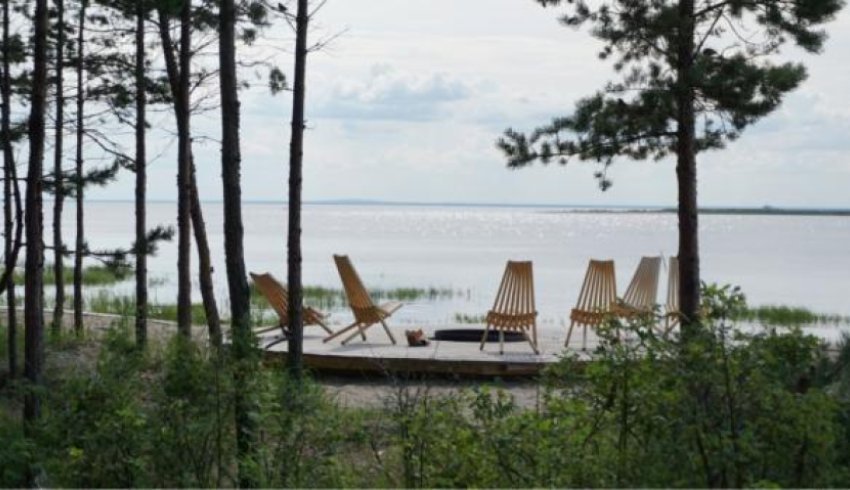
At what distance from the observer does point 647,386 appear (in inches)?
143

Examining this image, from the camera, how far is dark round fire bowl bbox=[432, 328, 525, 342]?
1274 cm

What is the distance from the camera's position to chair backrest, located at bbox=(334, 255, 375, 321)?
1130 cm

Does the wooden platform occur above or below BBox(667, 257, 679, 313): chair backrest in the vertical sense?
below

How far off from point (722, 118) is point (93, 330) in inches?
315

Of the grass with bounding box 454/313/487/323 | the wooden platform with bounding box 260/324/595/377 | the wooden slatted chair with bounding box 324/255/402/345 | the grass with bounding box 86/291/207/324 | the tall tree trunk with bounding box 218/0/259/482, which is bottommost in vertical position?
the grass with bounding box 454/313/487/323

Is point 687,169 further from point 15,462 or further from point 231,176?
point 15,462

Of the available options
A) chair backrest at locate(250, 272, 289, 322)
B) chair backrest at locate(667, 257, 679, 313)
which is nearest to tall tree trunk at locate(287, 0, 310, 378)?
chair backrest at locate(250, 272, 289, 322)

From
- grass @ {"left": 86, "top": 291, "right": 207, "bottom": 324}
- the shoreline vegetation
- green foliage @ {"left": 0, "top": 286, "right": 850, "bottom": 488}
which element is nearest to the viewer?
green foliage @ {"left": 0, "top": 286, "right": 850, "bottom": 488}

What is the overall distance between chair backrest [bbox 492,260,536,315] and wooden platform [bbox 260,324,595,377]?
1.57 feet

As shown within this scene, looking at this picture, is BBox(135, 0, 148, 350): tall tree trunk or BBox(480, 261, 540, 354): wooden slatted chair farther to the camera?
BBox(135, 0, 148, 350): tall tree trunk

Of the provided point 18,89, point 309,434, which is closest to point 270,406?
point 309,434

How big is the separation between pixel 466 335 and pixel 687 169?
3869 millimetres

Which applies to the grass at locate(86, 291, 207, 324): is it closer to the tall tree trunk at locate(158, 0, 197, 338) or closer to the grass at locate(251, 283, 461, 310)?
the grass at locate(251, 283, 461, 310)

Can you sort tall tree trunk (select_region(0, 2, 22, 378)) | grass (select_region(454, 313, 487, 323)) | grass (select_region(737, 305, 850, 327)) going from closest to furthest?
tall tree trunk (select_region(0, 2, 22, 378))
grass (select_region(454, 313, 487, 323))
grass (select_region(737, 305, 850, 327))
